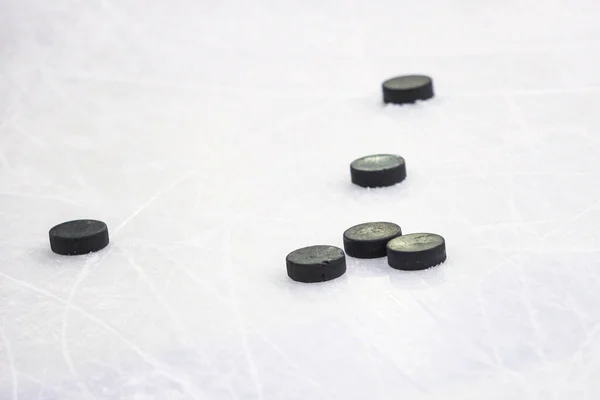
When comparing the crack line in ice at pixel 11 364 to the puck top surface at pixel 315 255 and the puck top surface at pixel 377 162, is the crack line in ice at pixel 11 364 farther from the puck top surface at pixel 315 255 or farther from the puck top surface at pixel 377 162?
the puck top surface at pixel 377 162

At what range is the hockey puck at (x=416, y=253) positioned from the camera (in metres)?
2.96

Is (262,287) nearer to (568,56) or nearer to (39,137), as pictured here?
(39,137)

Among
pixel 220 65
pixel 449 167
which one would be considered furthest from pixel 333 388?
pixel 220 65

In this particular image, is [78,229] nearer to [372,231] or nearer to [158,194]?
[158,194]

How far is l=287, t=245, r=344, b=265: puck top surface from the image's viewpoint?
2977mm

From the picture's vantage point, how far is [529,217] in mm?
3246

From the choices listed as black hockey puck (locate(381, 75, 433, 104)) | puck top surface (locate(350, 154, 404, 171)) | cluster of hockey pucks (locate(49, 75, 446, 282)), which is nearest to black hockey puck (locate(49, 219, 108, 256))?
cluster of hockey pucks (locate(49, 75, 446, 282))

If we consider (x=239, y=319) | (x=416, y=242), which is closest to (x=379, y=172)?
(x=416, y=242)

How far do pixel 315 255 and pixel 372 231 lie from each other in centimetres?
22

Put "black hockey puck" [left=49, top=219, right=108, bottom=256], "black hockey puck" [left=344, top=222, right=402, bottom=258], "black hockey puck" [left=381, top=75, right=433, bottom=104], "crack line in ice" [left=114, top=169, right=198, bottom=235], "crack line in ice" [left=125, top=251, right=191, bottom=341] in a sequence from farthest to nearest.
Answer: "black hockey puck" [left=381, top=75, right=433, bottom=104] → "crack line in ice" [left=114, top=169, right=198, bottom=235] → "black hockey puck" [left=49, top=219, right=108, bottom=256] → "black hockey puck" [left=344, top=222, right=402, bottom=258] → "crack line in ice" [left=125, top=251, right=191, bottom=341]

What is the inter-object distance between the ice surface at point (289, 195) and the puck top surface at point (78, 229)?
0.08 m

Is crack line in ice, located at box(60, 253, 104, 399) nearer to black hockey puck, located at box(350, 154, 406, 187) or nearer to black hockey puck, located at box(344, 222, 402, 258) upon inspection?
black hockey puck, located at box(344, 222, 402, 258)

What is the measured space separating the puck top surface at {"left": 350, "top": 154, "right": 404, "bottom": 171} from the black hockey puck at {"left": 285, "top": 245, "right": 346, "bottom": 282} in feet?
2.13

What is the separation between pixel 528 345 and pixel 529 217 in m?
0.75
